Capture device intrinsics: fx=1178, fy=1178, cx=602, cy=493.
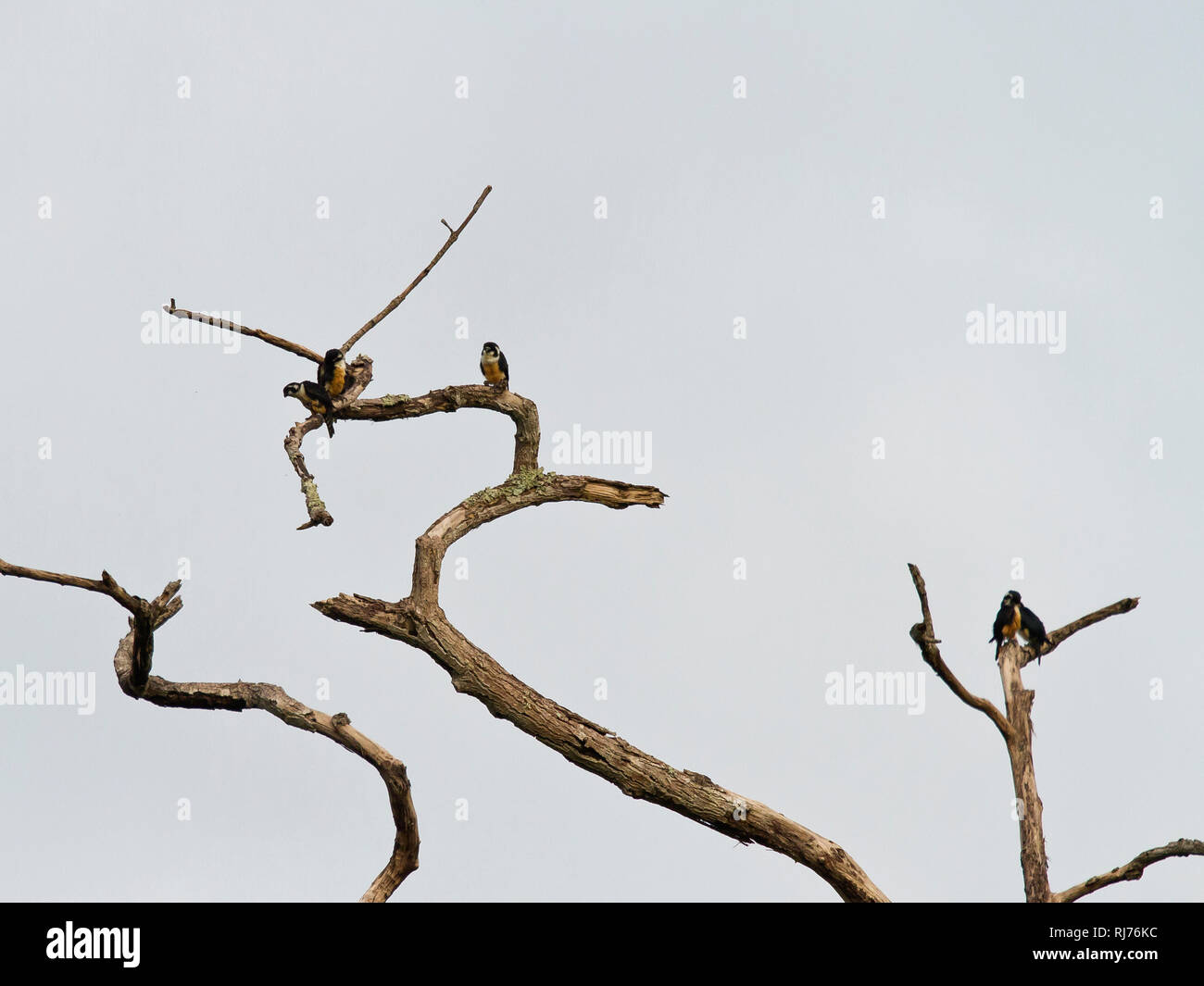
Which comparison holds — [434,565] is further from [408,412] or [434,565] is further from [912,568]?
[912,568]

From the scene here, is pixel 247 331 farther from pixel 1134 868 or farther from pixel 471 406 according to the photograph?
pixel 1134 868

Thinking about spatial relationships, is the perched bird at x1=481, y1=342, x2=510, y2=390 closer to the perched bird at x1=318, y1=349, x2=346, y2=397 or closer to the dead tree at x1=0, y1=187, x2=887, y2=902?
the perched bird at x1=318, y1=349, x2=346, y2=397

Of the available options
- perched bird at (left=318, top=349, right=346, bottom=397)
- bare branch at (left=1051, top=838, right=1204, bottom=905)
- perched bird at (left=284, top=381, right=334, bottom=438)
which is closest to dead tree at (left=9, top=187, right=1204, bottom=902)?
bare branch at (left=1051, top=838, right=1204, bottom=905)

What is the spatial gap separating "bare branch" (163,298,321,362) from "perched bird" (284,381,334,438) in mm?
468

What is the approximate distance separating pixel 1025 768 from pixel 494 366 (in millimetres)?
5698

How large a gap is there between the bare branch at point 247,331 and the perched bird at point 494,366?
150cm

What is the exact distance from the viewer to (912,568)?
8086 mm

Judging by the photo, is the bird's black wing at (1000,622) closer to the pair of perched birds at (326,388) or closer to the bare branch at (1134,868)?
the bare branch at (1134,868)

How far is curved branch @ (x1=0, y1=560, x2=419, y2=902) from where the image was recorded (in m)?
8.95

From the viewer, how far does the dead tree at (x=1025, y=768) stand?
880 centimetres

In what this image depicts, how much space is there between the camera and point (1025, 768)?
9.44 meters

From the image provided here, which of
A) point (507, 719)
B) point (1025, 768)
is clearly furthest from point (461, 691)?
point (1025, 768)

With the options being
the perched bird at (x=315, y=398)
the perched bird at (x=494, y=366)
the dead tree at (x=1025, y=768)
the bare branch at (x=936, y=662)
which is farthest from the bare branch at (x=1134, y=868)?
the perched bird at (x=315, y=398)
